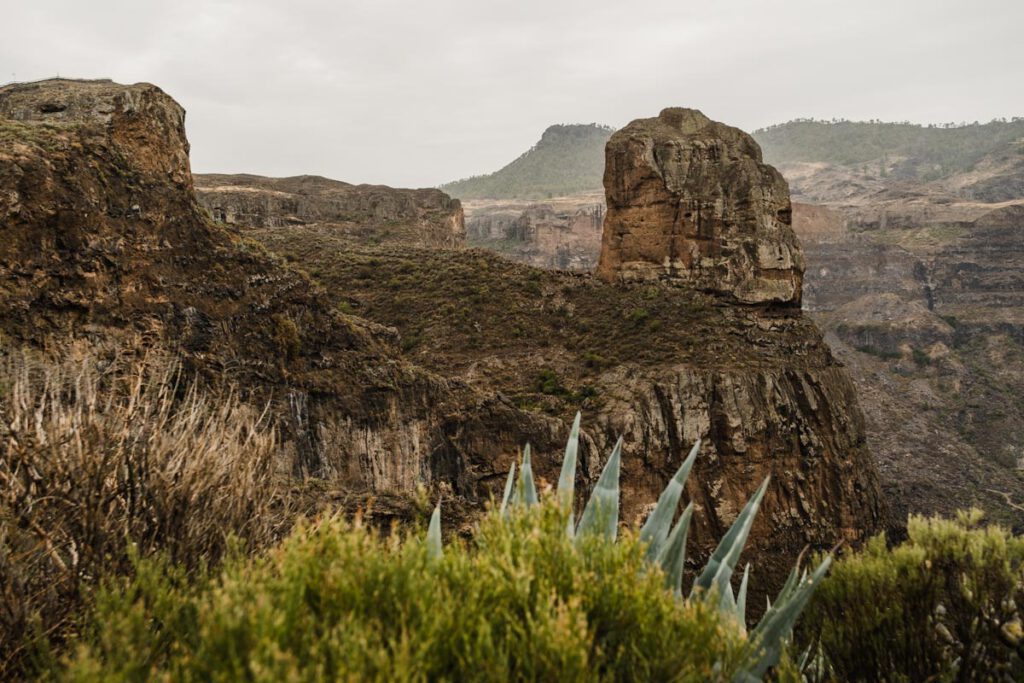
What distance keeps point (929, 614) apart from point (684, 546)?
10.1 ft

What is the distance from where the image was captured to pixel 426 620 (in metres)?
3.81

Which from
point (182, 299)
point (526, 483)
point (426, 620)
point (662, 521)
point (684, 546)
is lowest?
point (684, 546)

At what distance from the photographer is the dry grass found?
6023 mm

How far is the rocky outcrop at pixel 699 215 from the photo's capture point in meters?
Result: 37.2

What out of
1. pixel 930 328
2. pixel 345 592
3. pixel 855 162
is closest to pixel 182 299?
pixel 345 592

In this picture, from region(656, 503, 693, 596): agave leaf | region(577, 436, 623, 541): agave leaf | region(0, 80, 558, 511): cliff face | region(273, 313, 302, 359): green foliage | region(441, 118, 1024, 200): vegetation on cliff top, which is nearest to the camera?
region(577, 436, 623, 541): agave leaf

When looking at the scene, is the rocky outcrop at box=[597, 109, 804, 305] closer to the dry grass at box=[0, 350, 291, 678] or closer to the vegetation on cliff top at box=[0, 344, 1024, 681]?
the vegetation on cliff top at box=[0, 344, 1024, 681]

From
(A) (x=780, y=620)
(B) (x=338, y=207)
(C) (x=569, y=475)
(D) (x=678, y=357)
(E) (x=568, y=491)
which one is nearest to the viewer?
(E) (x=568, y=491)

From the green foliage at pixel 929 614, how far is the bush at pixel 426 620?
138 inches

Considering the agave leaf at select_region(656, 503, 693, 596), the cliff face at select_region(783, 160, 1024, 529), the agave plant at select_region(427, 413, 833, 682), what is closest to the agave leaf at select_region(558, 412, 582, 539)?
the agave plant at select_region(427, 413, 833, 682)

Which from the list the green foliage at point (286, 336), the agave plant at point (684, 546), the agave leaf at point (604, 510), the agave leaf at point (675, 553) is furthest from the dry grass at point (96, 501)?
the green foliage at point (286, 336)

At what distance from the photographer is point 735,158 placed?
40.0 metres

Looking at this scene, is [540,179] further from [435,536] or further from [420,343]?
[435,536]

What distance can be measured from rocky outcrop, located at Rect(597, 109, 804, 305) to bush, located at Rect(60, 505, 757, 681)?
34573mm
